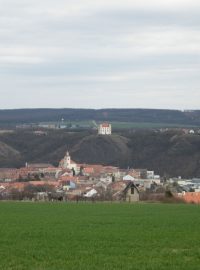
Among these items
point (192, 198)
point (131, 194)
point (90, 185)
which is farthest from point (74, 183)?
point (192, 198)

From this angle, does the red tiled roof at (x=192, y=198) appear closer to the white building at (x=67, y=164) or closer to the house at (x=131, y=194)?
the house at (x=131, y=194)

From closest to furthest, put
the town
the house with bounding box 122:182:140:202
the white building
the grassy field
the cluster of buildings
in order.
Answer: the grassy field, the house with bounding box 122:182:140:202, the town, the cluster of buildings, the white building

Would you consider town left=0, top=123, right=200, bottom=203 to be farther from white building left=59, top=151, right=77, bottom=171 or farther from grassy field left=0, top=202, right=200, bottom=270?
grassy field left=0, top=202, right=200, bottom=270

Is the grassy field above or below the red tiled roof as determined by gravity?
below

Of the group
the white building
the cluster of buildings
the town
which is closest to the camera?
the town

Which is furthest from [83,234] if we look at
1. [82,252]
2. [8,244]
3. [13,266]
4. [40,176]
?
[40,176]

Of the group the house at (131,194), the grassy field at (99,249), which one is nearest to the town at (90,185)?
the house at (131,194)

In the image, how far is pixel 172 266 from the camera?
17.9 meters

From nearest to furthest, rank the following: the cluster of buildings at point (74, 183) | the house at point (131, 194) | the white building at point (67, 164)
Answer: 1. the house at point (131, 194)
2. the cluster of buildings at point (74, 183)
3. the white building at point (67, 164)

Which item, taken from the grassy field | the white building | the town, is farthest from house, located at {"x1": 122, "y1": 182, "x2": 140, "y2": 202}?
the white building

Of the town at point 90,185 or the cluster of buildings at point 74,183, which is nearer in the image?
the town at point 90,185

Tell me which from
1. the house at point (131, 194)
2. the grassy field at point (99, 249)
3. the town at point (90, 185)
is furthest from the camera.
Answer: the town at point (90, 185)

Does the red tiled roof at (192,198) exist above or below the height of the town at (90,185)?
below

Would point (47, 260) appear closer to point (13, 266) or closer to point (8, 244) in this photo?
point (13, 266)
